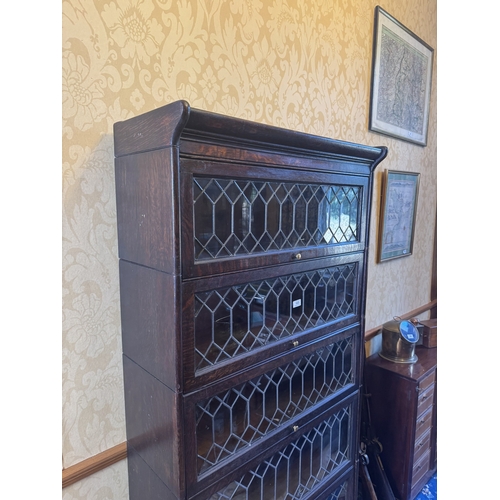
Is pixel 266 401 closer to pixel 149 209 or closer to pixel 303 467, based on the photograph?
pixel 303 467

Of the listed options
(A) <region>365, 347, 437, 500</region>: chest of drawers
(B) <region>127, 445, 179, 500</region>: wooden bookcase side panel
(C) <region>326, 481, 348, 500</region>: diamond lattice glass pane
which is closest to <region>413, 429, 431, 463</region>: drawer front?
(A) <region>365, 347, 437, 500</region>: chest of drawers

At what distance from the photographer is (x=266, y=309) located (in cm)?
108

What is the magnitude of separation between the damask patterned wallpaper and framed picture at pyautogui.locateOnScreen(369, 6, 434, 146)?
0.53 meters

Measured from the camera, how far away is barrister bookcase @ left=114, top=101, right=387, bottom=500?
0.85m

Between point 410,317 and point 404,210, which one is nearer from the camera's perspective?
point 404,210

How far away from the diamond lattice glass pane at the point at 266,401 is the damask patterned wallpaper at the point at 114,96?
0.34 metres

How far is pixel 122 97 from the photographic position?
40.2 inches

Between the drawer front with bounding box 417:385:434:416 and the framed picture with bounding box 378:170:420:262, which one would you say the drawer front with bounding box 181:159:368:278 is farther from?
the drawer front with bounding box 417:385:434:416

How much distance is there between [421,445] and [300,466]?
1023 mm

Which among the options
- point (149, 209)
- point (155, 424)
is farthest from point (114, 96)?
point (155, 424)

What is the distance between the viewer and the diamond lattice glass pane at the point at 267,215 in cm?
89
